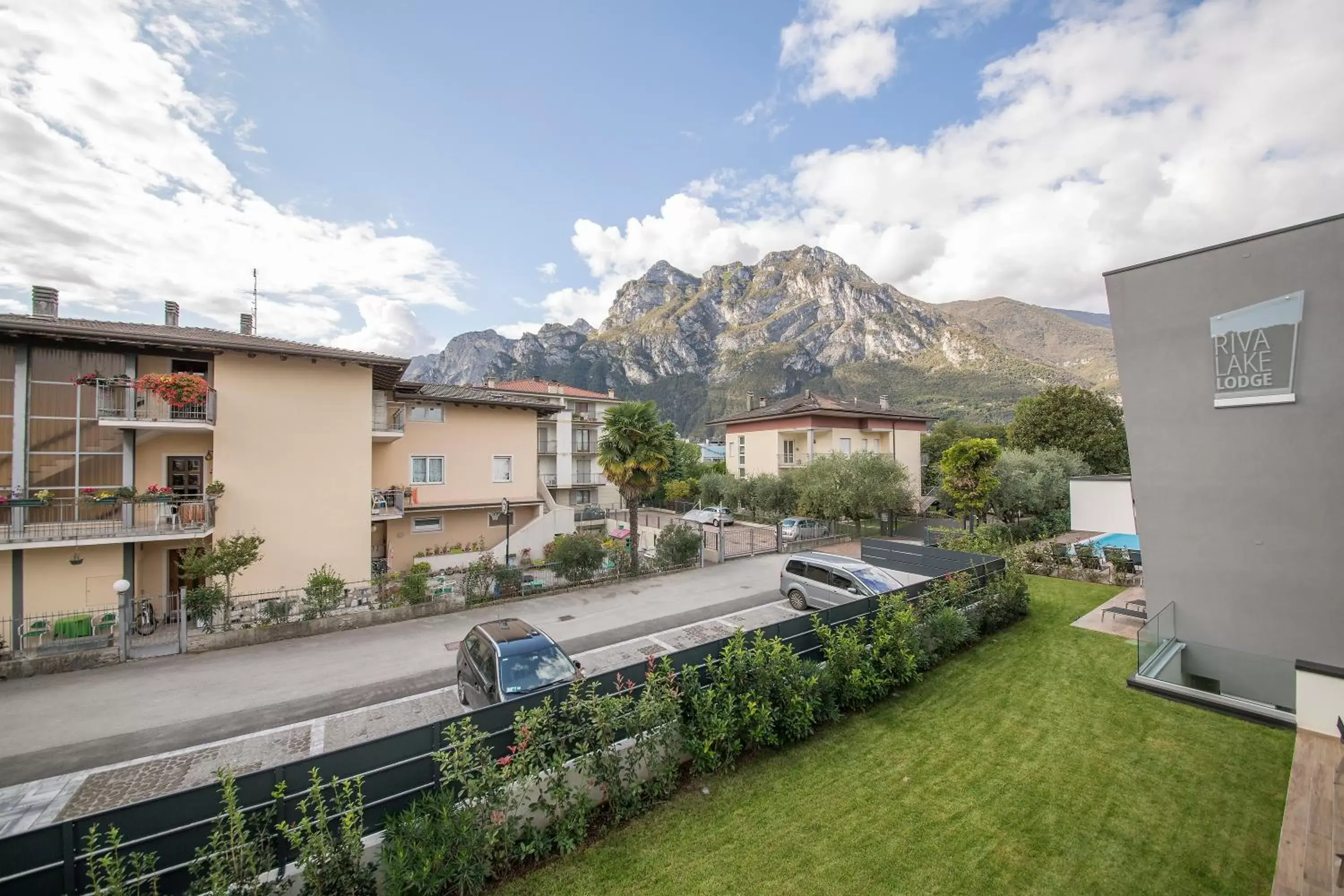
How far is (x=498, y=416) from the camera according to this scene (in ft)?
78.1

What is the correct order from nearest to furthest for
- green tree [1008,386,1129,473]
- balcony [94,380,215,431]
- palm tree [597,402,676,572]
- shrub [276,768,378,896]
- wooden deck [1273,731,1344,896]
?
shrub [276,768,378,896], wooden deck [1273,731,1344,896], balcony [94,380,215,431], palm tree [597,402,676,572], green tree [1008,386,1129,473]

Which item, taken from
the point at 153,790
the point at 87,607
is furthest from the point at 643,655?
the point at 87,607

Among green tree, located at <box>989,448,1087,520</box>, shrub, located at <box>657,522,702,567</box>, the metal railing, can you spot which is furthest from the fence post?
green tree, located at <box>989,448,1087,520</box>

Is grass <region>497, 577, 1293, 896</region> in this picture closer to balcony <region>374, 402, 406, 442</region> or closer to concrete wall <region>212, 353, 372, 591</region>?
concrete wall <region>212, 353, 372, 591</region>

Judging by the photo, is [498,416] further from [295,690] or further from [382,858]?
[382,858]

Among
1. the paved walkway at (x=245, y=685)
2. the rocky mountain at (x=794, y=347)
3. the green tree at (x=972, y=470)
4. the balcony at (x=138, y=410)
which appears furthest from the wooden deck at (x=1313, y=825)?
the rocky mountain at (x=794, y=347)

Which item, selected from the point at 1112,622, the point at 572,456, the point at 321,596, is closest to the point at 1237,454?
the point at 1112,622

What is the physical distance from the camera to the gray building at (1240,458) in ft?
27.8

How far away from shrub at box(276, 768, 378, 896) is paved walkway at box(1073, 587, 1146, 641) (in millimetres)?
14768

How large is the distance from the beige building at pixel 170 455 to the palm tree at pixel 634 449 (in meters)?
7.50

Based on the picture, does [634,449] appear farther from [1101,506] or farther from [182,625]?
[1101,506]

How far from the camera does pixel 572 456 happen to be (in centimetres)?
3425

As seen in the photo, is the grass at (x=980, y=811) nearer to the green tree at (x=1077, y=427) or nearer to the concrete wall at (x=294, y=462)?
the concrete wall at (x=294, y=462)

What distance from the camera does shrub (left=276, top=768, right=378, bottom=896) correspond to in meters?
4.26
